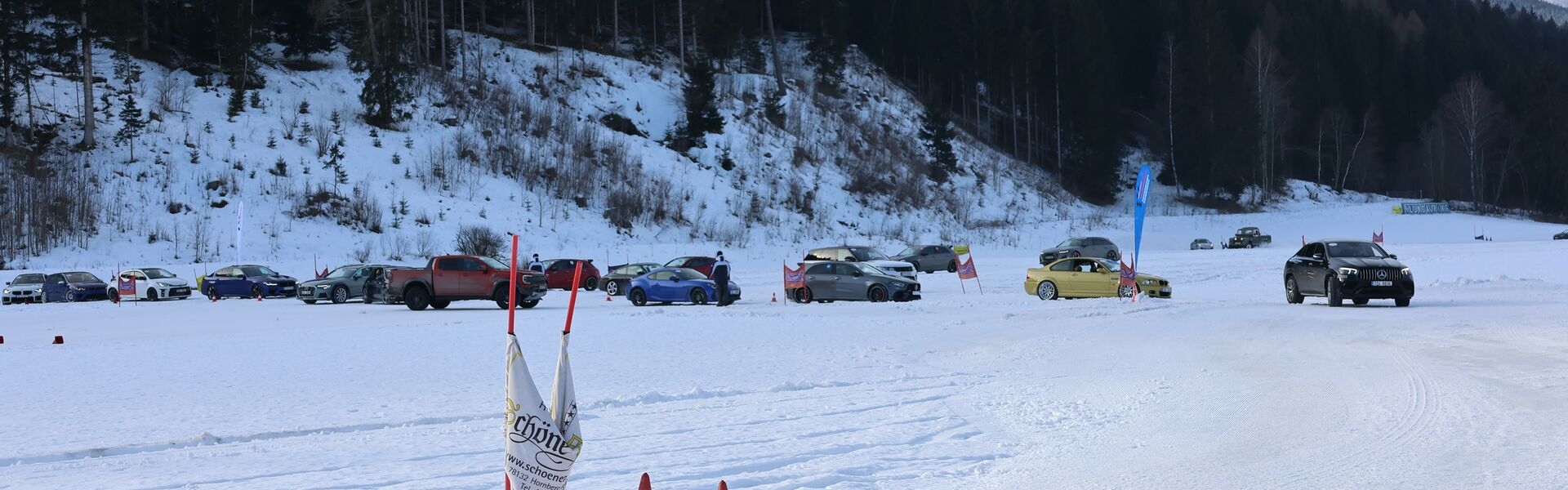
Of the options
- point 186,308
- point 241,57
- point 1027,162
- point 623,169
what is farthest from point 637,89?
point 186,308

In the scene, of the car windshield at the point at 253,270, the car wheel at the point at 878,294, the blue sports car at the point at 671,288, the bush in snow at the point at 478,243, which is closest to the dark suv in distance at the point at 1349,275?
the car wheel at the point at 878,294

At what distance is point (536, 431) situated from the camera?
4.68m

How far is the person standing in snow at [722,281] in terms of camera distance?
29.4 m

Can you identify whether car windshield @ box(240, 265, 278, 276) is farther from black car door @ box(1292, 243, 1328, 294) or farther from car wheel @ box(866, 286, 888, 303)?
black car door @ box(1292, 243, 1328, 294)

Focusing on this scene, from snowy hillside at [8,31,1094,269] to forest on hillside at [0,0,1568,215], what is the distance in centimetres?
188

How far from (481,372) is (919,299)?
57.2 ft

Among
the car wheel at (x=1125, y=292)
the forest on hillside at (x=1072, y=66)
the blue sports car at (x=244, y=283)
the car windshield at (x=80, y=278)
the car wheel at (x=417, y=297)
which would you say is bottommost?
the car wheel at (x=1125, y=292)

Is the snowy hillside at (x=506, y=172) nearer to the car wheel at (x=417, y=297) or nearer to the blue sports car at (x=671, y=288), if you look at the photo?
the car wheel at (x=417, y=297)

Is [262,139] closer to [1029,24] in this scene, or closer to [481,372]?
[481,372]

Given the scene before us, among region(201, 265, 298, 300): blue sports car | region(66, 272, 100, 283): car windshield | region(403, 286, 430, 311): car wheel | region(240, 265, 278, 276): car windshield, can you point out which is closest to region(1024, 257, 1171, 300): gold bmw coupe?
region(403, 286, 430, 311): car wheel

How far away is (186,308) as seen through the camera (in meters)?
32.6

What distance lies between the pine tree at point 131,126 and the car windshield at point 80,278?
44.7 ft

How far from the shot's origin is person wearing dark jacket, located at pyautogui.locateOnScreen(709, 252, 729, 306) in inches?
1159

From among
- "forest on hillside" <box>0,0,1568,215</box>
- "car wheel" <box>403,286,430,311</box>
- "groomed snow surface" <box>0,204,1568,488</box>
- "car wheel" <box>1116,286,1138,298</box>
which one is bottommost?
"groomed snow surface" <box>0,204,1568,488</box>
